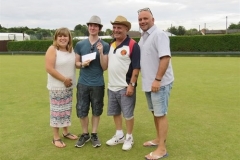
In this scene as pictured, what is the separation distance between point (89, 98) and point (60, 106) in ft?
1.33

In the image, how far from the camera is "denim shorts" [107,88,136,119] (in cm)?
385

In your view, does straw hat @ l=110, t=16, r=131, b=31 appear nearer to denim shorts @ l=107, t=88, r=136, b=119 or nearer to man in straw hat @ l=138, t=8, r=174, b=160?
man in straw hat @ l=138, t=8, r=174, b=160

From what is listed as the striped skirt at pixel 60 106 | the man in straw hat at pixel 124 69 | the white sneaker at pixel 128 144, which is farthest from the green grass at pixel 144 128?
the man in straw hat at pixel 124 69

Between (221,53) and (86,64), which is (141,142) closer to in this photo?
(86,64)

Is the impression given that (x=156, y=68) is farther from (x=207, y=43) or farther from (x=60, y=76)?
(x=207, y=43)

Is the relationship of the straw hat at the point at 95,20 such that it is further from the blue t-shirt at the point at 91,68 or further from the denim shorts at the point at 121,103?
the denim shorts at the point at 121,103

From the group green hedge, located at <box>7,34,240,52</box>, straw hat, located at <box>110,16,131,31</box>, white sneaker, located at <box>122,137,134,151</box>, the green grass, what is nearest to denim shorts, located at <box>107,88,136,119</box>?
white sneaker, located at <box>122,137,134,151</box>

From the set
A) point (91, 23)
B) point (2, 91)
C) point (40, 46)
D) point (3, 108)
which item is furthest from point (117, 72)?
point (40, 46)

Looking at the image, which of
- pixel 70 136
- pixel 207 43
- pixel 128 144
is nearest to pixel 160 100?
pixel 128 144

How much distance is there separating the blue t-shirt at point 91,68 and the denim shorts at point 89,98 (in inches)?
2.8

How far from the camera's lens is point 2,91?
792cm

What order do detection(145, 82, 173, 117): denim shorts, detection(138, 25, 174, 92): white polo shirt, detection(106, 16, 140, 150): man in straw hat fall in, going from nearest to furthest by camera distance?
detection(138, 25, 174, 92): white polo shirt, detection(145, 82, 173, 117): denim shorts, detection(106, 16, 140, 150): man in straw hat

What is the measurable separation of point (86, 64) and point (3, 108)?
304cm

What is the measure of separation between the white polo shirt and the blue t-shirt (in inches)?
24.6
